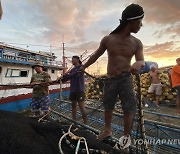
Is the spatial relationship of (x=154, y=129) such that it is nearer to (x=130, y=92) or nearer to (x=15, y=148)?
(x=130, y=92)

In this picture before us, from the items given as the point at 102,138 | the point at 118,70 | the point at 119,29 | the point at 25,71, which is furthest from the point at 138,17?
the point at 25,71

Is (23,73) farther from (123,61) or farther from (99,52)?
(123,61)

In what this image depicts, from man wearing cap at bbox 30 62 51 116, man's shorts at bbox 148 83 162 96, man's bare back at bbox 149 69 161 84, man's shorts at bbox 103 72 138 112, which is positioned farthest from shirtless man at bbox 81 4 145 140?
man's shorts at bbox 148 83 162 96

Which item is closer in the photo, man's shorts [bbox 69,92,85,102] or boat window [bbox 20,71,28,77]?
man's shorts [bbox 69,92,85,102]

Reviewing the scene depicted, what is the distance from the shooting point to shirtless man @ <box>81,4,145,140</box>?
2.62 meters

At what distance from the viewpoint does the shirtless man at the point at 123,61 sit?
8.61ft

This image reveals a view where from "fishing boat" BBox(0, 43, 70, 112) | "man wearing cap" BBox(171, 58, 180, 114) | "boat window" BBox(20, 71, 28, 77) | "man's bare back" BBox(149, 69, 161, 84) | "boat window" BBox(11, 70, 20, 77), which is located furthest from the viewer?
"boat window" BBox(20, 71, 28, 77)

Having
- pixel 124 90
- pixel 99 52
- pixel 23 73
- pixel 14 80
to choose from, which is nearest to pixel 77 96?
pixel 99 52

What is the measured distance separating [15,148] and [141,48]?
6.21 ft

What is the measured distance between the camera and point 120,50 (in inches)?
107

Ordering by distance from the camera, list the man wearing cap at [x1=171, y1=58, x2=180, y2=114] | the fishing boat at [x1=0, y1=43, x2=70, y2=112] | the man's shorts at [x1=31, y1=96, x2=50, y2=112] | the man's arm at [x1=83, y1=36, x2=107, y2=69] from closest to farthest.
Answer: the man's arm at [x1=83, y1=36, x2=107, y2=69]
the man's shorts at [x1=31, y1=96, x2=50, y2=112]
the man wearing cap at [x1=171, y1=58, x2=180, y2=114]
the fishing boat at [x1=0, y1=43, x2=70, y2=112]

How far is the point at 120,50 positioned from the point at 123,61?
0.47 feet

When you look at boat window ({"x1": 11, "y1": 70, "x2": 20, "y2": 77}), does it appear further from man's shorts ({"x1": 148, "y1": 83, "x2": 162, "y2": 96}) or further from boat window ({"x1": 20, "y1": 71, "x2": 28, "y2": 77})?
man's shorts ({"x1": 148, "y1": 83, "x2": 162, "y2": 96})

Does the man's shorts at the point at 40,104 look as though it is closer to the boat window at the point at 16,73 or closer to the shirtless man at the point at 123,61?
the shirtless man at the point at 123,61
